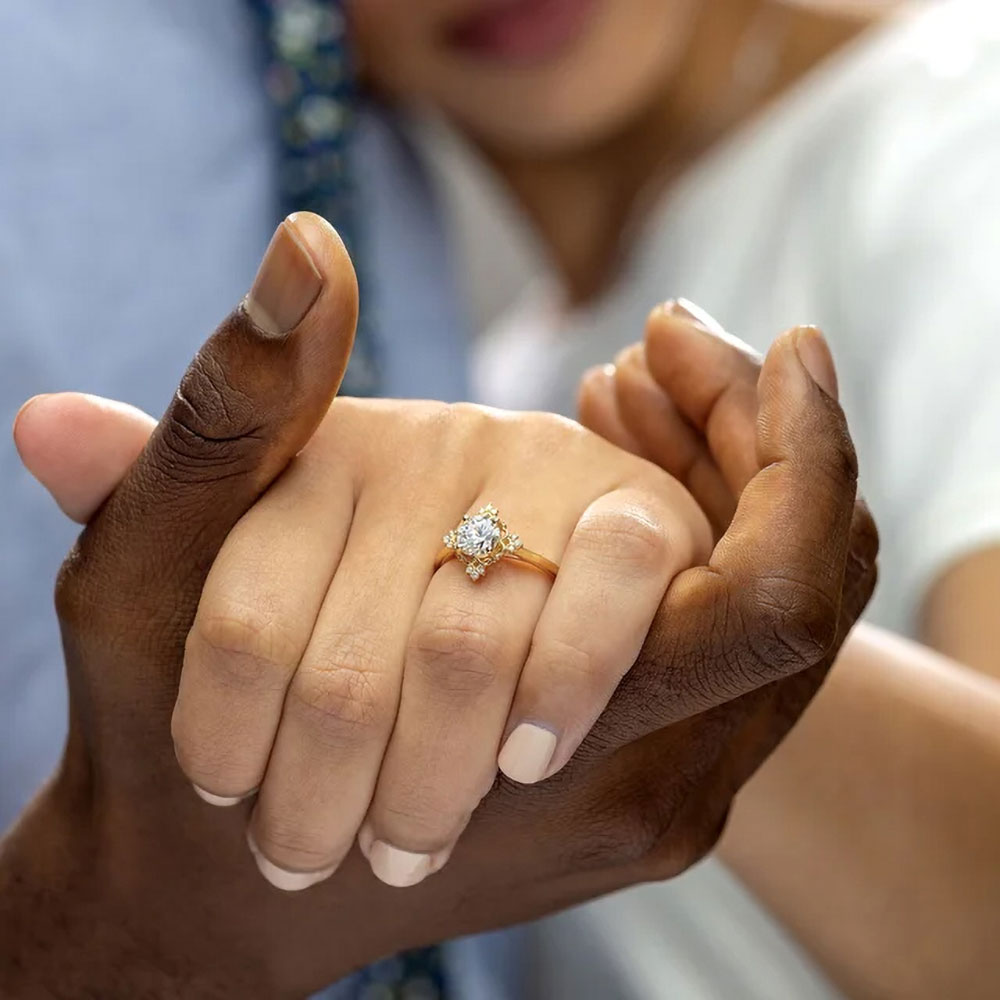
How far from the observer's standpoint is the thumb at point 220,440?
1.12ft

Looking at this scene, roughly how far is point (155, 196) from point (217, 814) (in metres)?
0.56

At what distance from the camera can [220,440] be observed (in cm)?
36

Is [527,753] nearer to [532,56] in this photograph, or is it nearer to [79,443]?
[79,443]

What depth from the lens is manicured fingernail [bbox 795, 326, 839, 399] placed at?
0.40 m

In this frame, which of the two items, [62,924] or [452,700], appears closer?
[452,700]

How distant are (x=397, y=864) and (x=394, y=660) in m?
0.08

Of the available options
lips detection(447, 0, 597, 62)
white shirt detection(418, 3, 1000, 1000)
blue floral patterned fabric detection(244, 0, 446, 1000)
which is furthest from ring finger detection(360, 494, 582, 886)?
lips detection(447, 0, 597, 62)

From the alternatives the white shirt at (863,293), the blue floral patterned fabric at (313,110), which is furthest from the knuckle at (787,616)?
the blue floral patterned fabric at (313,110)

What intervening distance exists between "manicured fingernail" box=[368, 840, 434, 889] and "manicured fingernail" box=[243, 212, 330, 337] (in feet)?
0.56

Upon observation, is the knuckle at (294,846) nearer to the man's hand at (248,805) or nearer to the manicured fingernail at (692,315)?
the man's hand at (248,805)

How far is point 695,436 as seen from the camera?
0.48 m

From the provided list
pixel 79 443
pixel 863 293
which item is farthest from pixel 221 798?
pixel 863 293

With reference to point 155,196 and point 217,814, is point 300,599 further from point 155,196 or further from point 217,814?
point 155,196

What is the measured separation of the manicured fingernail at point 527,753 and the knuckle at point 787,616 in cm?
7
